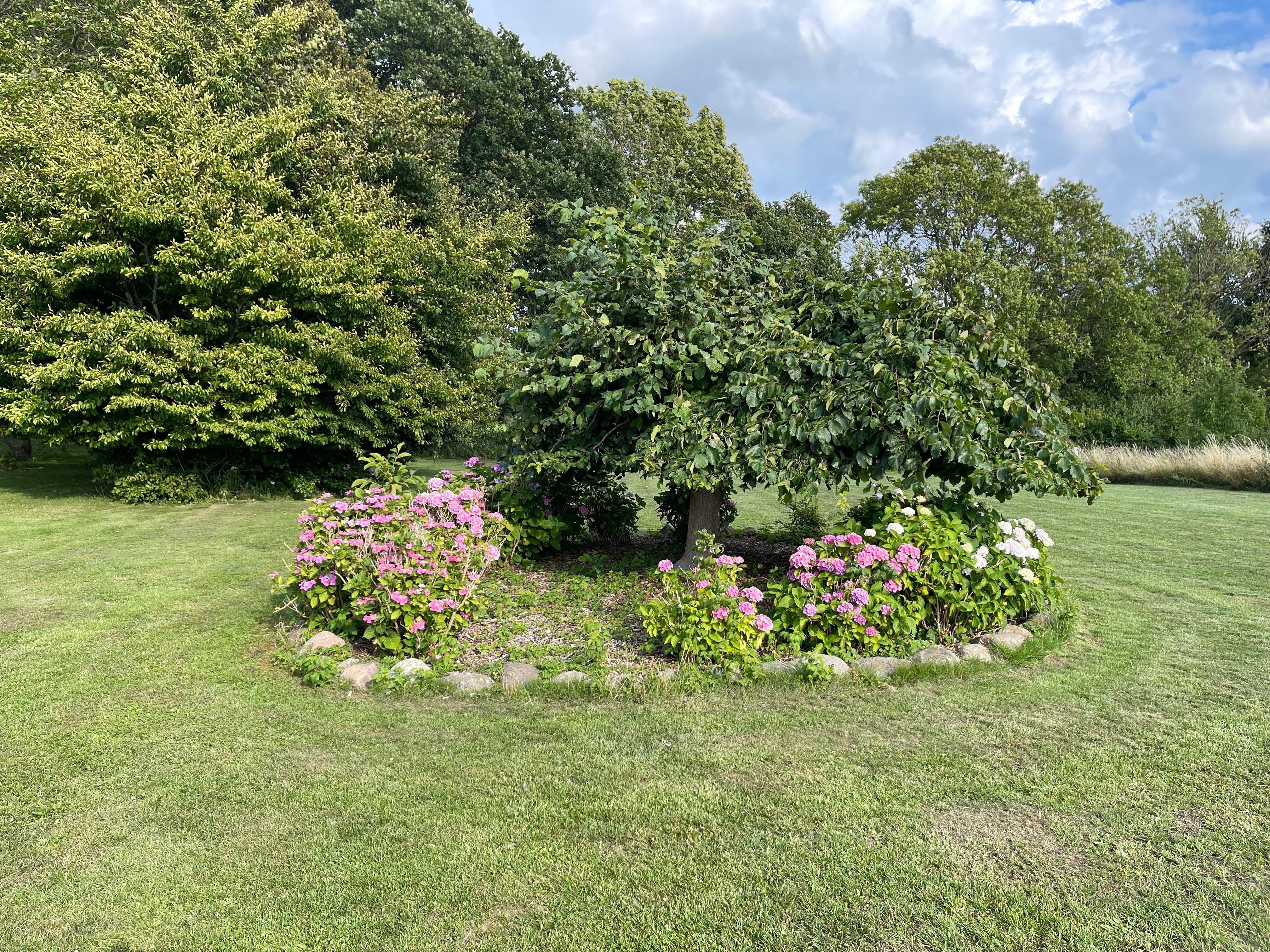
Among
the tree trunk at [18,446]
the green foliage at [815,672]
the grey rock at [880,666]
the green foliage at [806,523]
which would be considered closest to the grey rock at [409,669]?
the green foliage at [815,672]

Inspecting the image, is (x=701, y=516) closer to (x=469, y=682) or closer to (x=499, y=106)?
(x=469, y=682)

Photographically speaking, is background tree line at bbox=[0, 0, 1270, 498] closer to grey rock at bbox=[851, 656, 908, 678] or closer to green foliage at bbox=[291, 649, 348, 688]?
grey rock at bbox=[851, 656, 908, 678]

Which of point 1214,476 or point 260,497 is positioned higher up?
point 1214,476

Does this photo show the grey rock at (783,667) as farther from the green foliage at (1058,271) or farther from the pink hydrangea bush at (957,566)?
the green foliage at (1058,271)

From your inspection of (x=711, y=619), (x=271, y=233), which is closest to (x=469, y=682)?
(x=711, y=619)

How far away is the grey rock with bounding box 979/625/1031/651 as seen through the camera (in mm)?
4273

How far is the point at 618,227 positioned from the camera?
5418 mm

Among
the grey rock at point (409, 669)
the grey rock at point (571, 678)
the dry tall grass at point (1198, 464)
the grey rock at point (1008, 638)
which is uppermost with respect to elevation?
the dry tall grass at point (1198, 464)

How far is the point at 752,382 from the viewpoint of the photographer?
14.7 feet

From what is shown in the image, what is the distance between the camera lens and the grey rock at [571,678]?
151 inches

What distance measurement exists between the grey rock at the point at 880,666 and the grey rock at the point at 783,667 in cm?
32

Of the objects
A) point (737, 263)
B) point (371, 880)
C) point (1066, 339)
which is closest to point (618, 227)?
point (737, 263)

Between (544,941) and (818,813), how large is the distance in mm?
1109

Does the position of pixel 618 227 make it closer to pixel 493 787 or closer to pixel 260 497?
pixel 493 787
